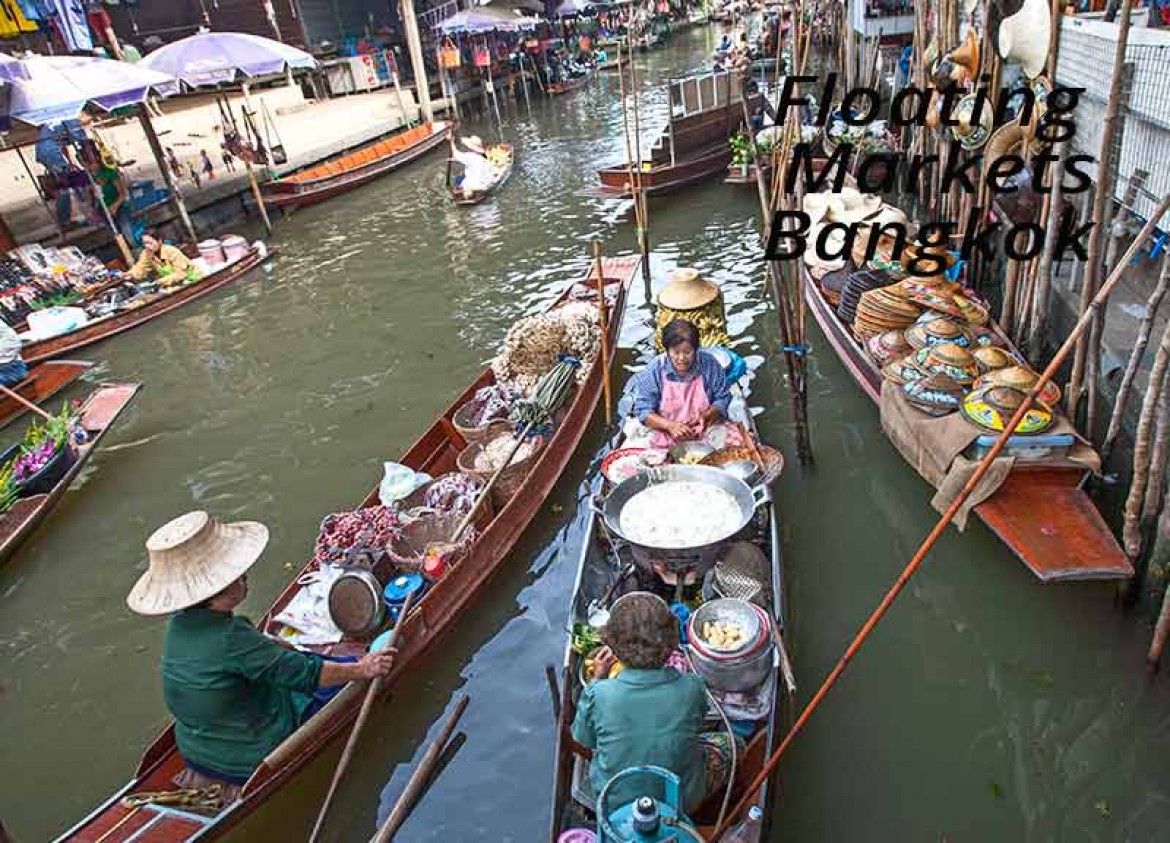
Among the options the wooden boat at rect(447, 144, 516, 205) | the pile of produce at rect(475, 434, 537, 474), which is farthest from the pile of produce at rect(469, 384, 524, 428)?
the wooden boat at rect(447, 144, 516, 205)

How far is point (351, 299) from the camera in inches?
483

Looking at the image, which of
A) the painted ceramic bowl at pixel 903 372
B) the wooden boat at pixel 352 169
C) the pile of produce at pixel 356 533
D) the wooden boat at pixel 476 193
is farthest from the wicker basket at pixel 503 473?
the wooden boat at pixel 352 169

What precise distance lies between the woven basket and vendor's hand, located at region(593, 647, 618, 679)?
5.64ft

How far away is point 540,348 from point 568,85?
26742 millimetres

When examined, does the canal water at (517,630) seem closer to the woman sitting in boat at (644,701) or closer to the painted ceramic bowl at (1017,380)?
the painted ceramic bowl at (1017,380)

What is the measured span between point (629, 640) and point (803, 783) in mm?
2139

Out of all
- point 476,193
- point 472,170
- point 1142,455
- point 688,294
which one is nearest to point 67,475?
point 688,294

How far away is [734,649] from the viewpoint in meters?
3.76

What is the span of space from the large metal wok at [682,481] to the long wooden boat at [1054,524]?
1623 millimetres

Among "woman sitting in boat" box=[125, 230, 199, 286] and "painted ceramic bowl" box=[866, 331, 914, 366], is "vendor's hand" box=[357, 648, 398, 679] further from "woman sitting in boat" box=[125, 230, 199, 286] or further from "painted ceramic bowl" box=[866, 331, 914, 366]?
"woman sitting in boat" box=[125, 230, 199, 286]

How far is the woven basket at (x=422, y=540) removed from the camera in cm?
559

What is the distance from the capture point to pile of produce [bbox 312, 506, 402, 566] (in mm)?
5523

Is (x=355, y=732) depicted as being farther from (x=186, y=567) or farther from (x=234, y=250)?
(x=234, y=250)

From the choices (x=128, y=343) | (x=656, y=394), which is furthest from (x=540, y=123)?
(x=656, y=394)
